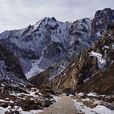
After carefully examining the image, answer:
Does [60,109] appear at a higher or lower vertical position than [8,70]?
lower

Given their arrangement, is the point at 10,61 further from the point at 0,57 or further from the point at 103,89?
the point at 103,89

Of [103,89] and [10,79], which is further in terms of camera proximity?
[103,89]

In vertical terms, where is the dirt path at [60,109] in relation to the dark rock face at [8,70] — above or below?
below

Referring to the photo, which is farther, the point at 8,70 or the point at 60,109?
the point at 8,70

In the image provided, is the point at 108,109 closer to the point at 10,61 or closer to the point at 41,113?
the point at 41,113

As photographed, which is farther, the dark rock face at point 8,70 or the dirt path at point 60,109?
the dark rock face at point 8,70

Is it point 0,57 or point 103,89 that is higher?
point 0,57

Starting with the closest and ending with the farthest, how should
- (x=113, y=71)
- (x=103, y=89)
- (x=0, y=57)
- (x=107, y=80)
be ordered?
1. (x=0, y=57)
2. (x=103, y=89)
3. (x=107, y=80)
4. (x=113, y=71)

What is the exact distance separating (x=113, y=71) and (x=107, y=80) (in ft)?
45.4

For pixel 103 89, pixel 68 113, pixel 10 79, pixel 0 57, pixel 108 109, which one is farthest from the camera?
pixel 103 89

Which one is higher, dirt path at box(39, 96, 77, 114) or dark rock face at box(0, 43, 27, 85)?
dark rock face at box(0, 43, 27, 85)

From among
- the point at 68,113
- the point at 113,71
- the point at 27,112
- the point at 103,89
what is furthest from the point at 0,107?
the point at 113,71

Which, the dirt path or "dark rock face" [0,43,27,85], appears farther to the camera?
"dark rock face" [0,43,27,85]

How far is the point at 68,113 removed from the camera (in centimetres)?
4881
